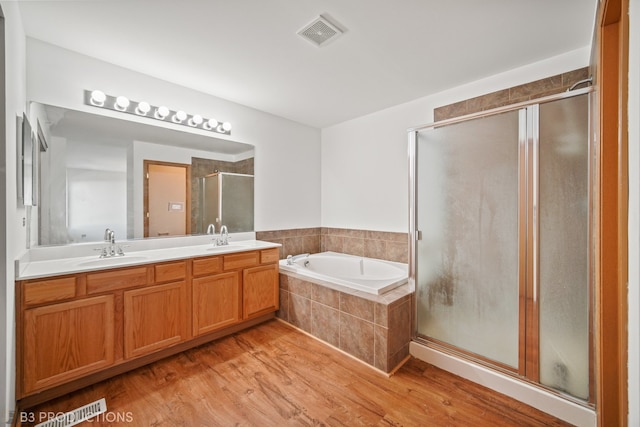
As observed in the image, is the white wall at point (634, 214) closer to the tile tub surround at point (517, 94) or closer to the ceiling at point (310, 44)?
the ceiling at point (310, 44)

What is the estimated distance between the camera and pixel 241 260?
102 inches

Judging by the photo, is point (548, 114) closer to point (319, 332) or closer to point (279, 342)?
point (319, 332)

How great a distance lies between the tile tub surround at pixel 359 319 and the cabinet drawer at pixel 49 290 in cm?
175

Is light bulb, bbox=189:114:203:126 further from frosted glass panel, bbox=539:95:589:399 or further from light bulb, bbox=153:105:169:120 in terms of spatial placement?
frosted glass panel, bbox=539:95:589:399

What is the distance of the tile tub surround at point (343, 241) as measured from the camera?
3.12 meters

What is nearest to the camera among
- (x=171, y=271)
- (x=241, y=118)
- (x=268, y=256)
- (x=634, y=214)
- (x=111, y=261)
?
(x=634, y=214)

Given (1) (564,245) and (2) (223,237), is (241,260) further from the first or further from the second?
(1) (564,245)

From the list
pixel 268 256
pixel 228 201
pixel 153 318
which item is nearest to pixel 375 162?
pixel 268 256

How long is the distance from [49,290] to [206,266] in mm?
971

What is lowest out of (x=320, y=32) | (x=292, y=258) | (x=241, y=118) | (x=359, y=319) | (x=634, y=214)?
(x=359, y=319)

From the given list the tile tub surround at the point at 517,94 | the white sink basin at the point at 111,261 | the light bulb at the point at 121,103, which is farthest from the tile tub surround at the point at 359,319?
the light bulb at the point at 121,103

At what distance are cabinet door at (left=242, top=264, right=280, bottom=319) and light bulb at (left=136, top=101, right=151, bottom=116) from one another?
1.73 metres

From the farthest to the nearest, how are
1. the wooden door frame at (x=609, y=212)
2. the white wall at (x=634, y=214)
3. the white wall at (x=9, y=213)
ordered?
the white wall at (x=9, y=213) < the wooden door frame at (x=609, y=212) < the white wall at (x=634, y=214)

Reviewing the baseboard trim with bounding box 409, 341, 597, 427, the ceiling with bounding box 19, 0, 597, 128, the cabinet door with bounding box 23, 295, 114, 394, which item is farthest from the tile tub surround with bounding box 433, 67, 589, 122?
the cabinet door with bounding box 23, 295, 114, 394
